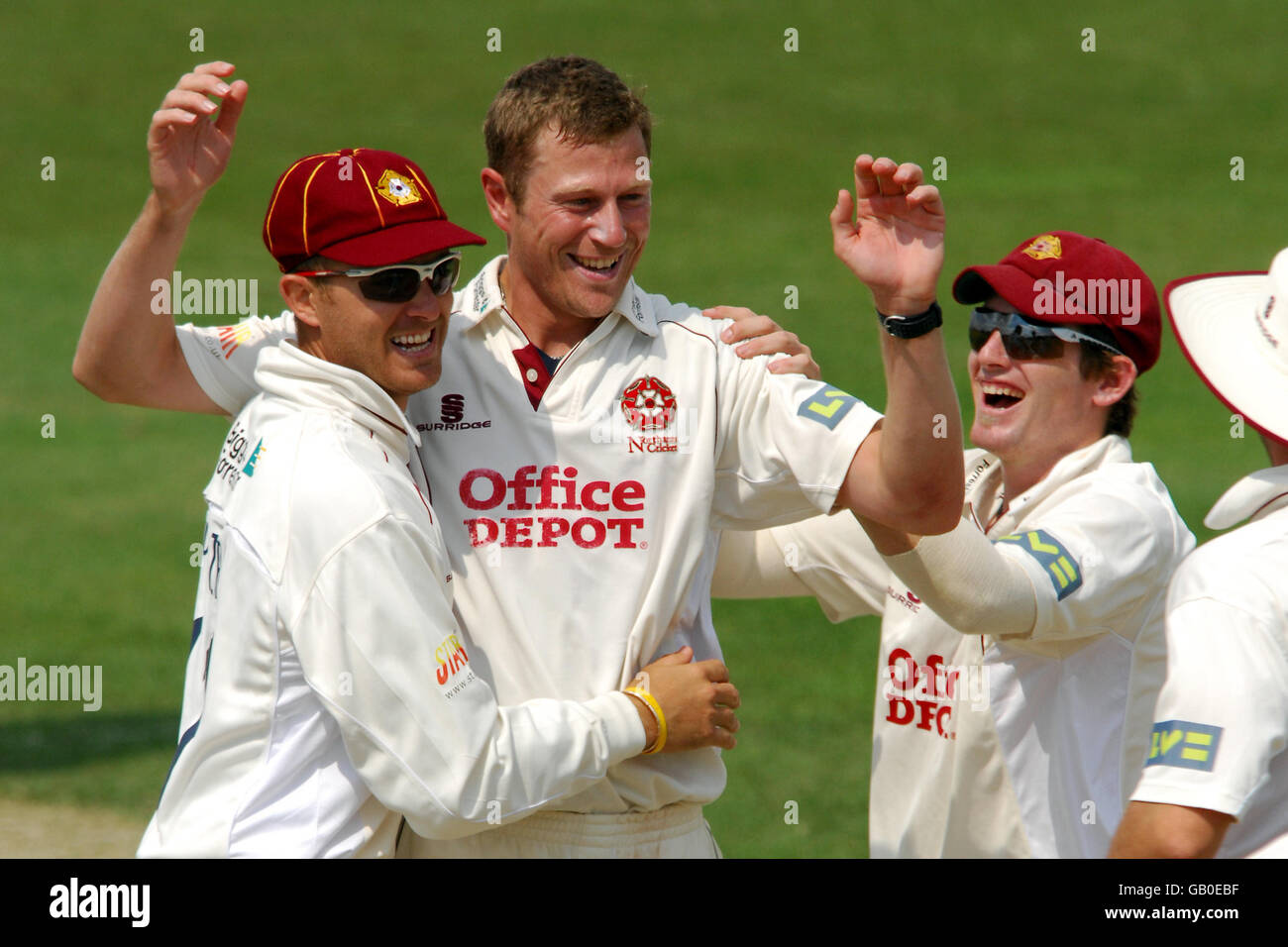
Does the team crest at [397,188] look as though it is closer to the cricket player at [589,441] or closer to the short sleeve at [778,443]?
the cricket player at [589,441]

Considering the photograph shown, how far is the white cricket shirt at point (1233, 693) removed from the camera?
3.17 meters

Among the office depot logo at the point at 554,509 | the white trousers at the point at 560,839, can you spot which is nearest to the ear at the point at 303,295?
the office depot logo at the point at 554,509

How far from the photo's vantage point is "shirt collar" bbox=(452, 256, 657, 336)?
174 inches

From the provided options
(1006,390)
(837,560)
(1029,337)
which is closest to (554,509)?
(837,560)

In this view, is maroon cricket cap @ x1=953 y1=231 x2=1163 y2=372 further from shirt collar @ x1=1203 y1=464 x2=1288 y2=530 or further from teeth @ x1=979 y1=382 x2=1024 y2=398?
shirt collar @ x1=1203 y1=464 x2=1288 y2=530

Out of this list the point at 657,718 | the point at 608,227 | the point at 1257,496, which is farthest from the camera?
the point at 608,227

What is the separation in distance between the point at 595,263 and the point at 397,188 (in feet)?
1.76

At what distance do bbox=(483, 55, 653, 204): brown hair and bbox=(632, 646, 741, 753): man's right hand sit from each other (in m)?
1.26

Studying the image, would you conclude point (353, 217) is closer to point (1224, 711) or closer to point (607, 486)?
point (607, 486)

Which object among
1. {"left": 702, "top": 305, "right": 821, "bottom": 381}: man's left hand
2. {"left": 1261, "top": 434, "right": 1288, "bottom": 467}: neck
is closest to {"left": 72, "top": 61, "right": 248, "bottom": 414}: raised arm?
{"left": 702, "top": 305, "right": 821, "bottom": 381}: man's left hand

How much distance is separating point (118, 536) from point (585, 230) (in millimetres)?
11158

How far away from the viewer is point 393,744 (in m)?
3.70

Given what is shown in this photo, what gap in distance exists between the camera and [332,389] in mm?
3963

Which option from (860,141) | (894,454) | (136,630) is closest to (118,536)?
(136,630)
